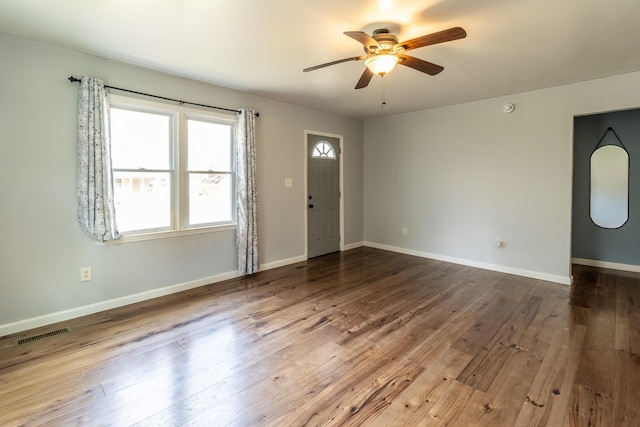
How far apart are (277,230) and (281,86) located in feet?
6.94

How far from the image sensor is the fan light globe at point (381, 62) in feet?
8.09

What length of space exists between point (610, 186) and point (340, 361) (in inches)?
202

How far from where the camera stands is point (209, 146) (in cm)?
399

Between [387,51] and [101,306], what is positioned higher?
[387,51]

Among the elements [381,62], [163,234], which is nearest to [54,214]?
[163,234]

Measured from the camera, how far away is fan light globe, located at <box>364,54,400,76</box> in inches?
97.1

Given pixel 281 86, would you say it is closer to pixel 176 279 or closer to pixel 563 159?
pixel 176 279

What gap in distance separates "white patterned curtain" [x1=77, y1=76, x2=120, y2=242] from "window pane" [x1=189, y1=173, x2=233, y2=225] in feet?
3.04

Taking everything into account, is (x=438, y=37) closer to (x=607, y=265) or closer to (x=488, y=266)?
(x=488, y=266)

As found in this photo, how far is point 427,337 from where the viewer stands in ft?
8.61

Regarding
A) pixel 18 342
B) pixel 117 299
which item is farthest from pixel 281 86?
pixel 18 342

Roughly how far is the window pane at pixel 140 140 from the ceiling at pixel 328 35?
340 millimetres

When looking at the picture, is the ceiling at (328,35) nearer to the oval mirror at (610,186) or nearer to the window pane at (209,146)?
the window pane at (209,146)

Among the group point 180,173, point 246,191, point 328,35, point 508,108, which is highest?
point 328,35
